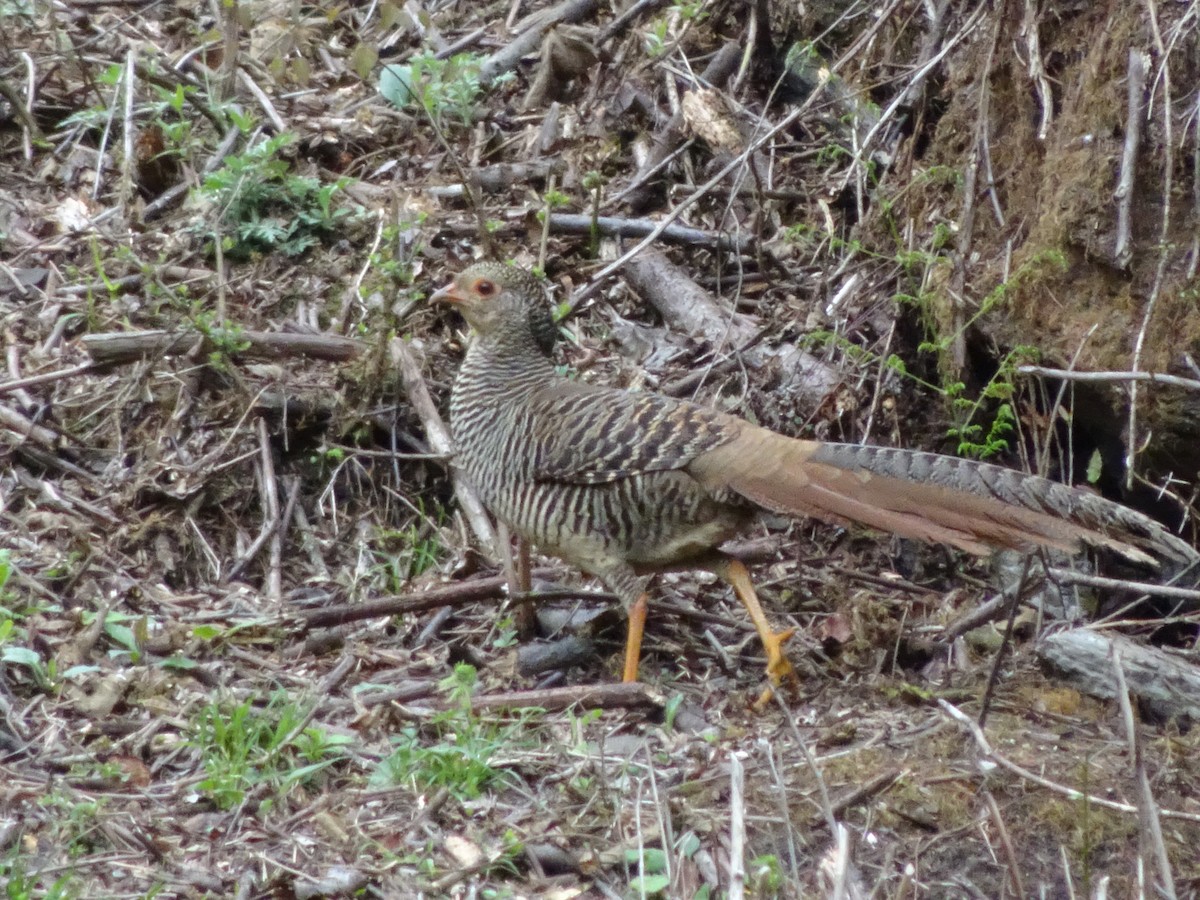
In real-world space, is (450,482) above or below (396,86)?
below

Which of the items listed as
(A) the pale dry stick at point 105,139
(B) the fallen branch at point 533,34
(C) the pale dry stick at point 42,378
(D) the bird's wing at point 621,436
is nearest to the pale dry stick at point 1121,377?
(D) the bird's wing at point 621,436

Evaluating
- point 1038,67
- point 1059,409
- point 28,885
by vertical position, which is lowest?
point 28,885

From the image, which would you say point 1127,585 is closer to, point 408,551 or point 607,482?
point 607,482

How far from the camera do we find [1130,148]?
5.40m

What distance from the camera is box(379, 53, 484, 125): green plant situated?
739 centimetres

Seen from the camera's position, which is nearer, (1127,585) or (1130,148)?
(1127,585)

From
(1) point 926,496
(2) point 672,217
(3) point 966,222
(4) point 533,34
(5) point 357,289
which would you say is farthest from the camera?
(4) point 533,34

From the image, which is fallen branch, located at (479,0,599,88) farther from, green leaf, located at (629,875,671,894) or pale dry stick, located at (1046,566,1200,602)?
green leaf, located at (629,875,671,894)

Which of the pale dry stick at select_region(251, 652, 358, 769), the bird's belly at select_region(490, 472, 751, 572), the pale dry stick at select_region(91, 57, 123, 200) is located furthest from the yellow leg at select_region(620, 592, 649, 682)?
the pale dry stick at select_region(91, 57, 123, 200)

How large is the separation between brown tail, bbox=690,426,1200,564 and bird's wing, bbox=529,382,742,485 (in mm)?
101

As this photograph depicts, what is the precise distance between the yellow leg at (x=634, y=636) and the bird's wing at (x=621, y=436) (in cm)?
50

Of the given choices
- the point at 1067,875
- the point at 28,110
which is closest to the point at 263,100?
the point at 28,110

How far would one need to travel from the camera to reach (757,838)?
4.05 m

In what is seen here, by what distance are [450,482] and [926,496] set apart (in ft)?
8.59
